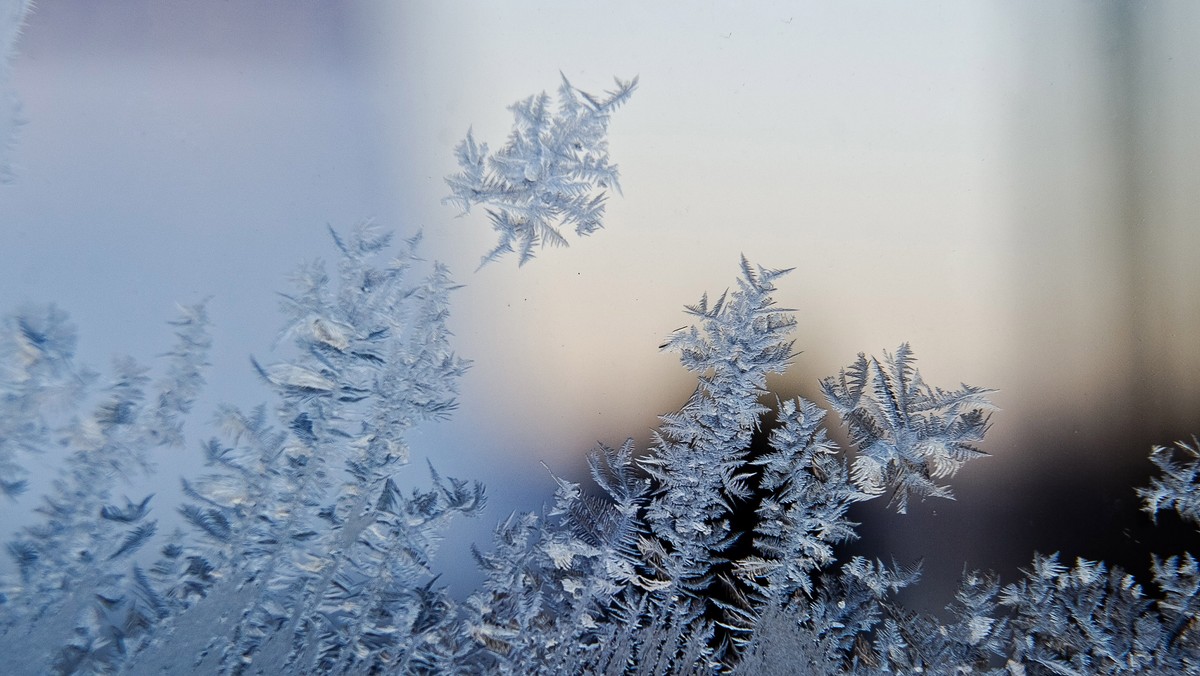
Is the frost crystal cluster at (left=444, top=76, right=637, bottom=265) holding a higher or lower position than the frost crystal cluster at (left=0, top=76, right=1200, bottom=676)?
higher

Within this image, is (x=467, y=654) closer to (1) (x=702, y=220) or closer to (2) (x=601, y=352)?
(2) (x=601, y=352)

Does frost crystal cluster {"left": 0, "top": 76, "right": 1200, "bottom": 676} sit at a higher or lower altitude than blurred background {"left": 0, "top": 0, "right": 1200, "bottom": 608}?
lower

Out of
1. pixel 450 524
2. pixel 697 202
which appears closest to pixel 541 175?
pixel 697 202

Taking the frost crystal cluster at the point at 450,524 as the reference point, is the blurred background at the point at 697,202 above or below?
above

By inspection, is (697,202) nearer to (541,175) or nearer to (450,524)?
(541,175)

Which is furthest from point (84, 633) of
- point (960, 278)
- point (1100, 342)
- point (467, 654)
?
point (1100, 342)
